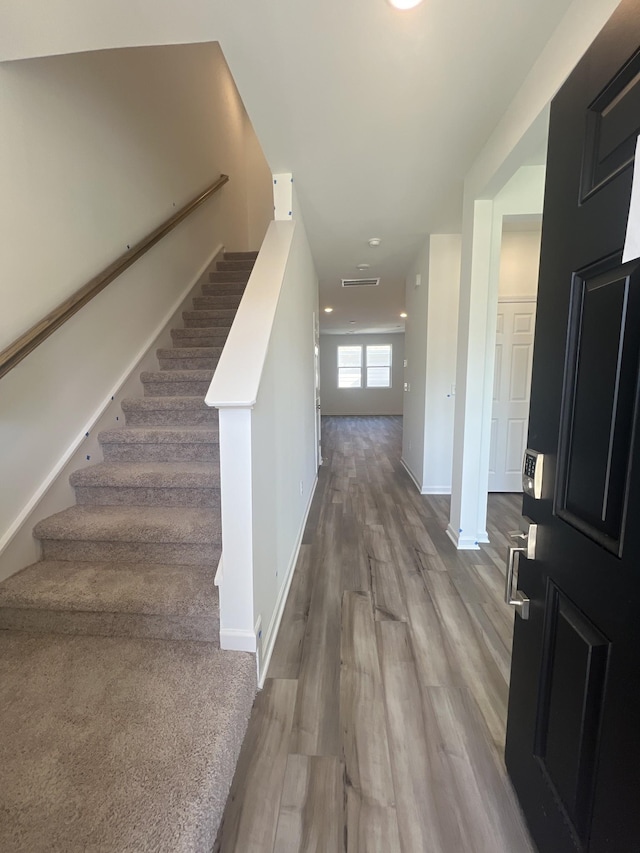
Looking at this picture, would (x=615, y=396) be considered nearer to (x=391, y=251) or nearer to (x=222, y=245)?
(x=391, y=251)

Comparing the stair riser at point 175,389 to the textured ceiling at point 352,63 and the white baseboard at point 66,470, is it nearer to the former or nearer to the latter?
the white baseboard at point 66,470

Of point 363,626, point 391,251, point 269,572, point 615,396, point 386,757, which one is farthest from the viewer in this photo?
point 391,251

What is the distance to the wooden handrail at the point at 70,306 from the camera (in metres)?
1.51

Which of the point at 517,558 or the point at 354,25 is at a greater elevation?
the point at 354,25

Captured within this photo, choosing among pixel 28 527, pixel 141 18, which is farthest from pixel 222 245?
pixel 28 527

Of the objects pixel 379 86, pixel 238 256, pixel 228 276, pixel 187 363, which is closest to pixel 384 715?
pixel 187 363

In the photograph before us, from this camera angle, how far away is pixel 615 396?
67 centimetres

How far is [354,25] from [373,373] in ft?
31.0

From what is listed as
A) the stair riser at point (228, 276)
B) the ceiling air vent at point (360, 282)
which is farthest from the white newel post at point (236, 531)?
the ceiling air vent at point (360, 282)

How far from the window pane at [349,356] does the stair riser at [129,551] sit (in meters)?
9.34

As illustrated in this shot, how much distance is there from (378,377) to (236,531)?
9.73 m

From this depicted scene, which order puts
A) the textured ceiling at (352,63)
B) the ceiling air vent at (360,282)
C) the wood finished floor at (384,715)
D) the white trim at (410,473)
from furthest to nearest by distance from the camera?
the ceiling air vent at (360,282), the white trim at (410,473), the textured ceiling at (352,63), the wood finished floor at (384,715)

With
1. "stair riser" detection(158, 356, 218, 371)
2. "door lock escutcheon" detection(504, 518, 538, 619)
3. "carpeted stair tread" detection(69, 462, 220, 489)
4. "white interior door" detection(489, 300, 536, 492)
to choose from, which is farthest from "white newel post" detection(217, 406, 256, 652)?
"white interior door" detection(489, 300, 536, 492)

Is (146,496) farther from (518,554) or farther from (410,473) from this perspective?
(410,473)
